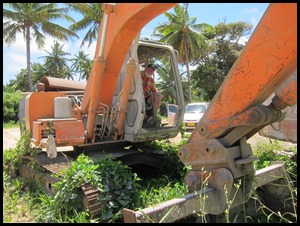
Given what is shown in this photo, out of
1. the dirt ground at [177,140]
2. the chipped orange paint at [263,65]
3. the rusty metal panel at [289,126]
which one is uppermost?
the chipped orange paint at [263,65]

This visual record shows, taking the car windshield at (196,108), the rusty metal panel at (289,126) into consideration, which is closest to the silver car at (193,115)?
the car windshield at (196,108)

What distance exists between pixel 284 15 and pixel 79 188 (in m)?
2.56

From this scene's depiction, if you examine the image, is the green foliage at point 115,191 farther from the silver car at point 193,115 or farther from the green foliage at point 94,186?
the silver car at point 193,115

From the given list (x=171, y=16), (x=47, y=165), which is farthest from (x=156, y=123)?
(x=171, y=16)

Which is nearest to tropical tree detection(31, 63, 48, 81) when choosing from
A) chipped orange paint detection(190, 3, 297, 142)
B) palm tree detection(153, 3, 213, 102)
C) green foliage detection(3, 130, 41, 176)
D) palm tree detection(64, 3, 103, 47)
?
palm tree detection(64, 3, 103, 47)

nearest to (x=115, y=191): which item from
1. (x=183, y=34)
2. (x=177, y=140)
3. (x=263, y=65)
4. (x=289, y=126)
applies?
(x=263, y=65)

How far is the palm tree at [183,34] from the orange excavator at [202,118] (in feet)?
75.9

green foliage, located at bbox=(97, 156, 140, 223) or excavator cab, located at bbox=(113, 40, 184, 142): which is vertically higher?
excavator cab, located at bbox=(113, 40, 184, 142)

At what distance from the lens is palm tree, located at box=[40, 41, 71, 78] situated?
1639 inches

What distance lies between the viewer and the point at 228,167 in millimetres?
2547

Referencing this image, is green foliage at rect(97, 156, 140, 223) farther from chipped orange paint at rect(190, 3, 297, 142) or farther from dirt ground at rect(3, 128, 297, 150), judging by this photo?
dirt ground at rect(3, 128, 297, 150)

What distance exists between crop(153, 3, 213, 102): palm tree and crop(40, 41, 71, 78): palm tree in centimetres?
1954

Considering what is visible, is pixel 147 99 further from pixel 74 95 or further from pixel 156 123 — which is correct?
pixel 74 95

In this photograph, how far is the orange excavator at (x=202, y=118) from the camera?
7.14 feet
